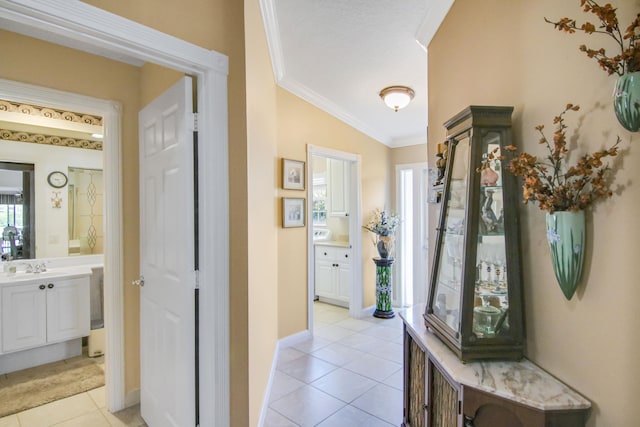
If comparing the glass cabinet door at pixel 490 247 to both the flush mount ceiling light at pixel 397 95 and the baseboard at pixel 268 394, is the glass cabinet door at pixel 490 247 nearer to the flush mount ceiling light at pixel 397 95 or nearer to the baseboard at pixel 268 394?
the baseboard at pixel 268 394

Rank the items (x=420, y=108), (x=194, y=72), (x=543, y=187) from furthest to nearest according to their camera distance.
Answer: (x=420, y=108)
(x=194, y=72)
(x=543, y=187)

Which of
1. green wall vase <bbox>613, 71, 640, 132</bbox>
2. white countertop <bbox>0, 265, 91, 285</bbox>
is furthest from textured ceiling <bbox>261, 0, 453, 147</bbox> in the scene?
white countertop <bbox>0, 265, 91, 285</bbox>

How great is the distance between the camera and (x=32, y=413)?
7.82 feet

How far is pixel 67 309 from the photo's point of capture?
10.5 feet

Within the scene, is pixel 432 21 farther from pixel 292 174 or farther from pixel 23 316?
pixel 23 316

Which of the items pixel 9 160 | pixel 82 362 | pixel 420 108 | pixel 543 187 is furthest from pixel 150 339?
pixel 420 108

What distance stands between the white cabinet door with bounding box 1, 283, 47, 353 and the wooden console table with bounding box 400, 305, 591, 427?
347 cm

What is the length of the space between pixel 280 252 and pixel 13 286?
2.41 meters

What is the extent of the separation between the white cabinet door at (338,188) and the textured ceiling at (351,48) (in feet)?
3.84

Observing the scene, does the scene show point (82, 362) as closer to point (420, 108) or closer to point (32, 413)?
point (32, 413)

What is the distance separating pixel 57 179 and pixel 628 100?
4.58 metres

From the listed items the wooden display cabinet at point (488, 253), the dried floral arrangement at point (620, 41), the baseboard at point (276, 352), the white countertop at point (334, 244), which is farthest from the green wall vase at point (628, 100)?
the white countertop at point (334, 244)

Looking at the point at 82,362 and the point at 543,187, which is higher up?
the point at 543,187

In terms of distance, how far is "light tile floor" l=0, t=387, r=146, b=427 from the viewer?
2279 millimetres
